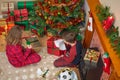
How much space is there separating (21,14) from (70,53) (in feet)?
2.65

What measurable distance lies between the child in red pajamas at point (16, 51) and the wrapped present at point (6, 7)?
43cm

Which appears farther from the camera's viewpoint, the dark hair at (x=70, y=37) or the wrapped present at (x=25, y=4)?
the wrapped present at (x=25, y=4)

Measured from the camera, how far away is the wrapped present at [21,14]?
252cm

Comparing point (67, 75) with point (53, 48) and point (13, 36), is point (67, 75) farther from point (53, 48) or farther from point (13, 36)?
point (13, 36)

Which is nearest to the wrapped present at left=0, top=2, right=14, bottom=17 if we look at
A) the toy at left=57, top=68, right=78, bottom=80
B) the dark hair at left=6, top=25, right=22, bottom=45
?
the dark hair at left=6, top=25, right=22, bottom=45

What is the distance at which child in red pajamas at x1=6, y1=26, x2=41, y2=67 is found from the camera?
7.02 ft

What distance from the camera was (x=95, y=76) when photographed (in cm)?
189

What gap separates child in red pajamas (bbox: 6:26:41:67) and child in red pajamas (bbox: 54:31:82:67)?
0.29m

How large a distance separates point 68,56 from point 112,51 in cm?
71

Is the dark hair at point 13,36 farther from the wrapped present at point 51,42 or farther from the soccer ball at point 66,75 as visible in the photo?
the soccer ball at point 66,75

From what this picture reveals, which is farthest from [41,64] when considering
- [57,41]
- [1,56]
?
[1,56]

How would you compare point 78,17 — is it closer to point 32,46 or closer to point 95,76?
point 32,46

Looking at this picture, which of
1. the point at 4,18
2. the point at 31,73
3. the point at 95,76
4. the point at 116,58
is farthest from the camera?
the point at 4,18

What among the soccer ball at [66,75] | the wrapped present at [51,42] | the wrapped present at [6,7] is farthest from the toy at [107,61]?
the wrapped present at [6,7]
